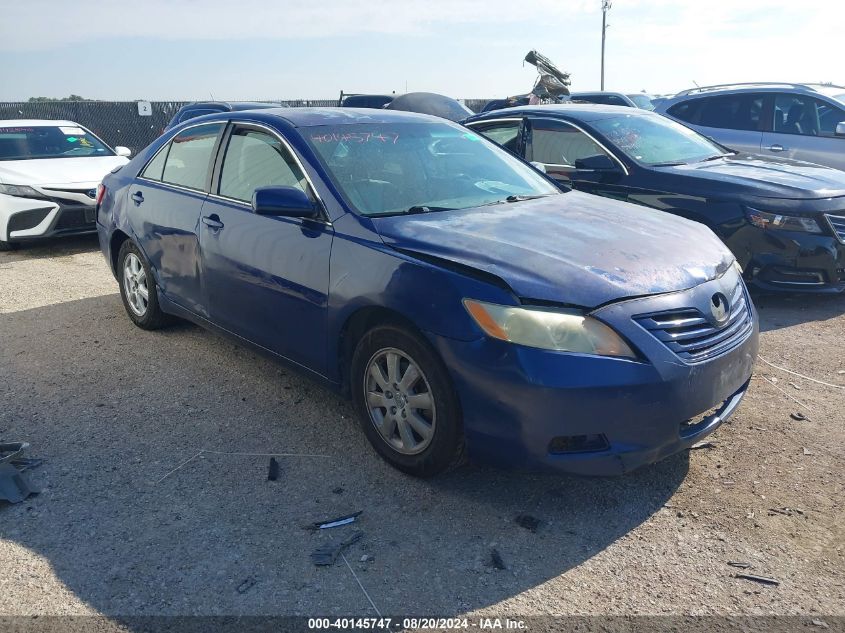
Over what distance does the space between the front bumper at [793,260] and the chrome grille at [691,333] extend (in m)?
2.89

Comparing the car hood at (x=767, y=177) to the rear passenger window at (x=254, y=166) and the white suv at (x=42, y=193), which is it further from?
the white suv at (x=42, y=193)

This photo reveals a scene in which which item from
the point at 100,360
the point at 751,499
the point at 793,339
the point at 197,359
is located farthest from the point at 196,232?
the point at 793,339

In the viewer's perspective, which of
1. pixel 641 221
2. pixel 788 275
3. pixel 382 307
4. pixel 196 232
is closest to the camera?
pixel 382 307

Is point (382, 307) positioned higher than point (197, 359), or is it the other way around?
point (382, 307)

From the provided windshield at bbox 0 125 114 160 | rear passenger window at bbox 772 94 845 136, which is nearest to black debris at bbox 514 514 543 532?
rear passenger window at bbox 772 94 845 136

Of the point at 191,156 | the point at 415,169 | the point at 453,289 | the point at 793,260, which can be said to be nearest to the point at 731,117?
the point at 793,260

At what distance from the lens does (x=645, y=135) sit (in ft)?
22.9

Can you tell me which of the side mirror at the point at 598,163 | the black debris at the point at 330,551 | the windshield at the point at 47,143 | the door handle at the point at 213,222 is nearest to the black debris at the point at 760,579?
the black debris at the point at 330,551

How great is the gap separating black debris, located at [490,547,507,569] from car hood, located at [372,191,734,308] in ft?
3.33

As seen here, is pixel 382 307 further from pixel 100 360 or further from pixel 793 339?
pixel 793 339

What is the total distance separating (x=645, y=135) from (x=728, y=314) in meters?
4.04

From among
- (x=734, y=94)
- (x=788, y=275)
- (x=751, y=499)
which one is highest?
(x=734, y=94)

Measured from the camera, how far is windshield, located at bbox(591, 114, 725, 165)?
670cm

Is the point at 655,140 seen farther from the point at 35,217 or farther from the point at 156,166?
the point at 35,217
